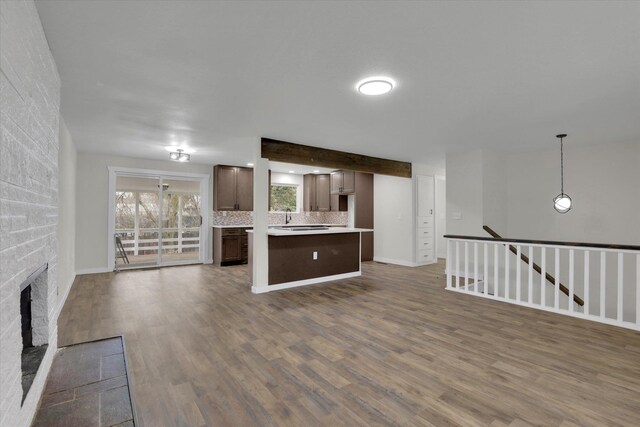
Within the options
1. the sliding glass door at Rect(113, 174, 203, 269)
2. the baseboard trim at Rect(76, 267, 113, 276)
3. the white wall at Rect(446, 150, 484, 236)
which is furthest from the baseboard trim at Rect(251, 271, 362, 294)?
the baseboard trim at Rect(76, 267, 113, 276)

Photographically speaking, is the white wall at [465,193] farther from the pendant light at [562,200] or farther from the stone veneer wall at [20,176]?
the stone veneer wall at [20,176]

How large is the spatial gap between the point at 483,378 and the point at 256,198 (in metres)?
3.47

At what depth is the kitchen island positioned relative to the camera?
476 centimetres

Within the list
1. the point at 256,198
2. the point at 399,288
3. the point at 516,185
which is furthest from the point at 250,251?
the point at 516,185

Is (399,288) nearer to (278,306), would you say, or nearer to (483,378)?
(278,306)

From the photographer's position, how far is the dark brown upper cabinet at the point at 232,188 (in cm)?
705

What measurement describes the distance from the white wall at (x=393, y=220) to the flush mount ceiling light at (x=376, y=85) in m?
4.39

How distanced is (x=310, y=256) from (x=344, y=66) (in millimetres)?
3393

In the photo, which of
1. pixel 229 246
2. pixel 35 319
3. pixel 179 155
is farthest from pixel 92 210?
pixel 35 319

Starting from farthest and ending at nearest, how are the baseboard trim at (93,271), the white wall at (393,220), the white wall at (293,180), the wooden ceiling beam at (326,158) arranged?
the white wall at (293,180) < the white wall at (393,220) < the baseboard trim at (93,271) < the wooden ceiling beam at (326,158)

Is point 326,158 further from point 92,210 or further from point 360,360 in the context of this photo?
point 92,210

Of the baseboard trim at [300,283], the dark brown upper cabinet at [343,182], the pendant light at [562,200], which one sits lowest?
the baseboard trim at [300,283]

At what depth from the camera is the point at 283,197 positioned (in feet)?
28.2

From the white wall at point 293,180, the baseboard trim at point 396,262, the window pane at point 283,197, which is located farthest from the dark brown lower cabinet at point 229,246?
the baseboard trim at point 396,262
